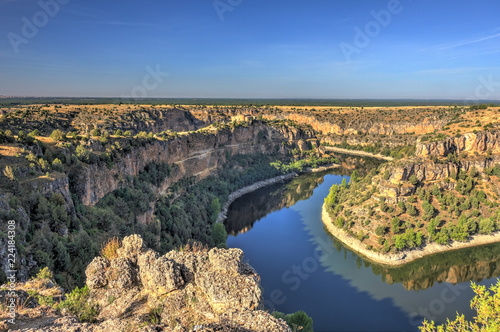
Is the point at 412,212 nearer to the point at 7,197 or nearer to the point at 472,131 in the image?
the point at 472,131

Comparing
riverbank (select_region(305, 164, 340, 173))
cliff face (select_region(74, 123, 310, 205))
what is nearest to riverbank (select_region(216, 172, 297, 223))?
riverbank (select_region(305, 164, 340, 173))

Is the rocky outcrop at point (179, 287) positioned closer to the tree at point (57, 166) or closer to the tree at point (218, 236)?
the tree at point (57, 166)

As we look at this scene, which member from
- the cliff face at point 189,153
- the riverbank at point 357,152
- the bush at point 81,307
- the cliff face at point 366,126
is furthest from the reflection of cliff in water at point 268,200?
the cliff face at point 366,126

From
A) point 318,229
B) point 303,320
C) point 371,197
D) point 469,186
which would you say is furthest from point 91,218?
point 469,186

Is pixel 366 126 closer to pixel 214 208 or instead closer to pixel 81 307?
pixel 214 208

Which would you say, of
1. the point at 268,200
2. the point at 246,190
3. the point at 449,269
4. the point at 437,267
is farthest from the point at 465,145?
the point at 246,190
